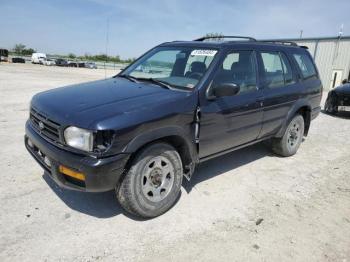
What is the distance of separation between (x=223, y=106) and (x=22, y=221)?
256 centimetres

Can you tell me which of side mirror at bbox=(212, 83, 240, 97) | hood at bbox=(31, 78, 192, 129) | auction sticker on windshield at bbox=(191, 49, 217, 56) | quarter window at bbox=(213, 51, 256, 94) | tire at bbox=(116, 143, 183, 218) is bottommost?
tire at bbox=(116, 143, 183, 218)

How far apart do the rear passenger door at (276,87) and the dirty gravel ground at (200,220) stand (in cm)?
79

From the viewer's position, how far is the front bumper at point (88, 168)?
2.71m

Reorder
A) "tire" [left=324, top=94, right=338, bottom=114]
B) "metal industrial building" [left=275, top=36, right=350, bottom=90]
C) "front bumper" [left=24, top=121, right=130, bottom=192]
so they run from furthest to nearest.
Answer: "metal industrial building" [left=275, top=36, right=350, bottom=90], "tire" [left=324, top=94, right=338, bottom=114], "front bumper" [left=24, top=121, right=130, bottom=192]

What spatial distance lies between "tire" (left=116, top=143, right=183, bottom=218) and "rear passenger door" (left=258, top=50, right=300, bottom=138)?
1862mm

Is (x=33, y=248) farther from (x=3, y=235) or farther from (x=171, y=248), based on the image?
(x=171, y=248)

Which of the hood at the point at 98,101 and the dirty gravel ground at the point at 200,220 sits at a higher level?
the hood at the point at 98,101

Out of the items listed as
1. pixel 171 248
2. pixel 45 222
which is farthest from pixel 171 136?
pixel 45 222

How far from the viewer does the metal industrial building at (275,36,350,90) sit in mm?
21656

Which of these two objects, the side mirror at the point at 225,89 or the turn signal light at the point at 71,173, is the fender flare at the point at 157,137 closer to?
the turn signal light at the point at 71,173

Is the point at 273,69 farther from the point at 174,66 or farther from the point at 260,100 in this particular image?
the point at 174,66

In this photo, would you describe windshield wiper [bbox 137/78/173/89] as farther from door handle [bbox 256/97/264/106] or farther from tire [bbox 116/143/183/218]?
door handle [bbox 256/97/264/106]

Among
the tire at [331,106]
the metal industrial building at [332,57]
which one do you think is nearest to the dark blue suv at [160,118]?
the tire at [331,106]

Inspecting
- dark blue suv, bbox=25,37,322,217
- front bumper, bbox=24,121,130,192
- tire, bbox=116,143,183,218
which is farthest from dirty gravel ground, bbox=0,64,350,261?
front bumper, bbox=24,121,130,192
